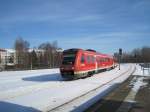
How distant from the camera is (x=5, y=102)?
12.6 metres

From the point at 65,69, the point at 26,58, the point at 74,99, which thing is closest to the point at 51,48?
the point at 26,58

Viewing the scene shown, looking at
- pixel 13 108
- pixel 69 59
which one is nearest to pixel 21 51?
pixel 69 59

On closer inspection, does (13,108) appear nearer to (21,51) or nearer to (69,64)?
(69,64)

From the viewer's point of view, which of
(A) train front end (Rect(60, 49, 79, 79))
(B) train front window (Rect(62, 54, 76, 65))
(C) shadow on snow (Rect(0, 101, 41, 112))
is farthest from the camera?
(B) train front window (Rect(62, 54, 76, 65))

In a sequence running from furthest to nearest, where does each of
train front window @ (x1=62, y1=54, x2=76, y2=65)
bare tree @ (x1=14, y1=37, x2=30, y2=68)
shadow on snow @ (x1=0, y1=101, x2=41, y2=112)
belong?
bare tree @ (x1=14, y1=37, x2=30, y2=68), train front window @ (x1=62, y1=54, x2=76, y2=65), shadow on snow @ (x1=0, y1=101, x2=41, y2=112)

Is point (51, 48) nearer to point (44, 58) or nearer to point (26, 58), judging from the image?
point (44, 58)

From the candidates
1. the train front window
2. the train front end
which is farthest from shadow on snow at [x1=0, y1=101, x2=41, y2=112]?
the train front window

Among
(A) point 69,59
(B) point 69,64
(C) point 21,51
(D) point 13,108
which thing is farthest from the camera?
(C) point 21,51

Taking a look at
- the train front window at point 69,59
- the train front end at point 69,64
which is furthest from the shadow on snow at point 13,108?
the train front window at point 69,59

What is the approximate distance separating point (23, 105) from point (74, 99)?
9.89 feet

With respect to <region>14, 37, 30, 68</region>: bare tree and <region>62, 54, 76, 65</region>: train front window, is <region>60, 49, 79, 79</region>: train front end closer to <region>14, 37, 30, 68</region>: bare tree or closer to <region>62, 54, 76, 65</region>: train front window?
<region>62, 54, 76, 65</region>: train front window

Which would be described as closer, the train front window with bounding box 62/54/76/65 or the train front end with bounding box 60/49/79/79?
the train front end with bounding box 60/49/79/79

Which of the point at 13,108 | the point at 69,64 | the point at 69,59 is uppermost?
the point at 69,59

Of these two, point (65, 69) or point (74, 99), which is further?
point (65, 69)
